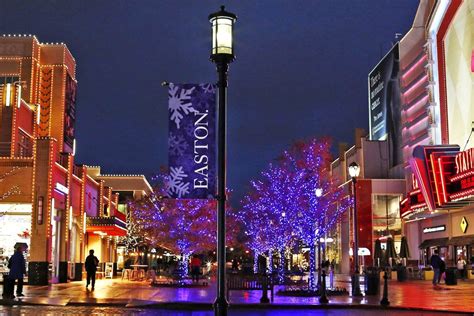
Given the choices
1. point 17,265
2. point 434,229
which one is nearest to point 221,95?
point 17,265

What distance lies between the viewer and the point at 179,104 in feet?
43.2

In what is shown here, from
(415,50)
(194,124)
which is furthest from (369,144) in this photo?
(194,124)

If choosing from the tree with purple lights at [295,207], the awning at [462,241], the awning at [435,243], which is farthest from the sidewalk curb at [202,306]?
the awning at [435,243]

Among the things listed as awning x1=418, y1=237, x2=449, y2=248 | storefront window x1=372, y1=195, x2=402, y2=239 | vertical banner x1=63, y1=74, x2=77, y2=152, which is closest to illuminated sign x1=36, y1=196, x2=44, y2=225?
vertical banner x1=63, y1=74, x2=77, y2=152

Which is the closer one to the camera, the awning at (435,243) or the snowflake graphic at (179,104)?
the snowflake graphic at (179,104)

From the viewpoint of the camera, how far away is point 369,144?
86.2 metres

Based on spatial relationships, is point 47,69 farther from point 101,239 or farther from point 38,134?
point 101,239

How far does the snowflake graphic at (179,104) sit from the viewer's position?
1313 centimetres

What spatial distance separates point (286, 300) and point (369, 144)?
6275 cm

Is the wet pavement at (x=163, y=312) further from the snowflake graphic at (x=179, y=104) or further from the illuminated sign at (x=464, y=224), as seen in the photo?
the illuminated sign at (x=464, y=224)

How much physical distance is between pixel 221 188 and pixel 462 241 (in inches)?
1774

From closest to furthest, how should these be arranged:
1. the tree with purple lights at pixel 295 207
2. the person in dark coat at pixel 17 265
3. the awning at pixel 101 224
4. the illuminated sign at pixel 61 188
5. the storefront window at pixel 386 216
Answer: the person in dark coat at pixel 17 265, the tree with purple lights at pixel 295 207, the illuminated sign at pixel 61 188, the awning at pixel 101 224, the storefront window at pixel 386 216

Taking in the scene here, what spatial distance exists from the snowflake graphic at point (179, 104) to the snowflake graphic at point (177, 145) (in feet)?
0.80

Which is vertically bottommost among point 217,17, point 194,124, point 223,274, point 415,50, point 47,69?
point 223,274
